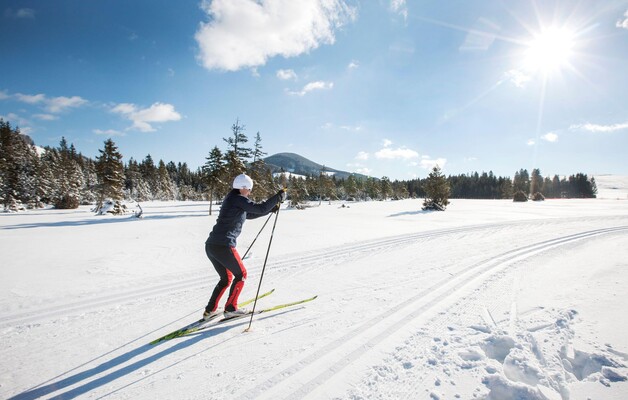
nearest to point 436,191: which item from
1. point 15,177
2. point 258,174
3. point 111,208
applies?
point 258,174

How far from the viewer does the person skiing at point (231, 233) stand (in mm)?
4746

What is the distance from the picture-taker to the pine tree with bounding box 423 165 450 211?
38594mm

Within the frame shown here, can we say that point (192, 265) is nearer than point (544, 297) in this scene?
No

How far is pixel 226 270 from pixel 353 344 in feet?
7.99

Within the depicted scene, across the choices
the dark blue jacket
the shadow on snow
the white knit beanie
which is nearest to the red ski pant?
the dark blue jacket

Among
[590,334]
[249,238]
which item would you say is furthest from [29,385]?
[249,238]

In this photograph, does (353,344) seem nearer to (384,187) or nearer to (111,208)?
(111,208)

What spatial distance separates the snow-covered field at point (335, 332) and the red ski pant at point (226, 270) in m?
0.41

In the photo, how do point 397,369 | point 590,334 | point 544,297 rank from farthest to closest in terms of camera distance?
point 544,297 → point 590,334 → point 397,369

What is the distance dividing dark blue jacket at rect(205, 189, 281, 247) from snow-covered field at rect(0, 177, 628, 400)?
1.51m

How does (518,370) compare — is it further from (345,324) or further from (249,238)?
(249,238)

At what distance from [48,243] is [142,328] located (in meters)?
13.0

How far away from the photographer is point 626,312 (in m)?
4.90

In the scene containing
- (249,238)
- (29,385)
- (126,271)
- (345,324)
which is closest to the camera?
(29,385)
